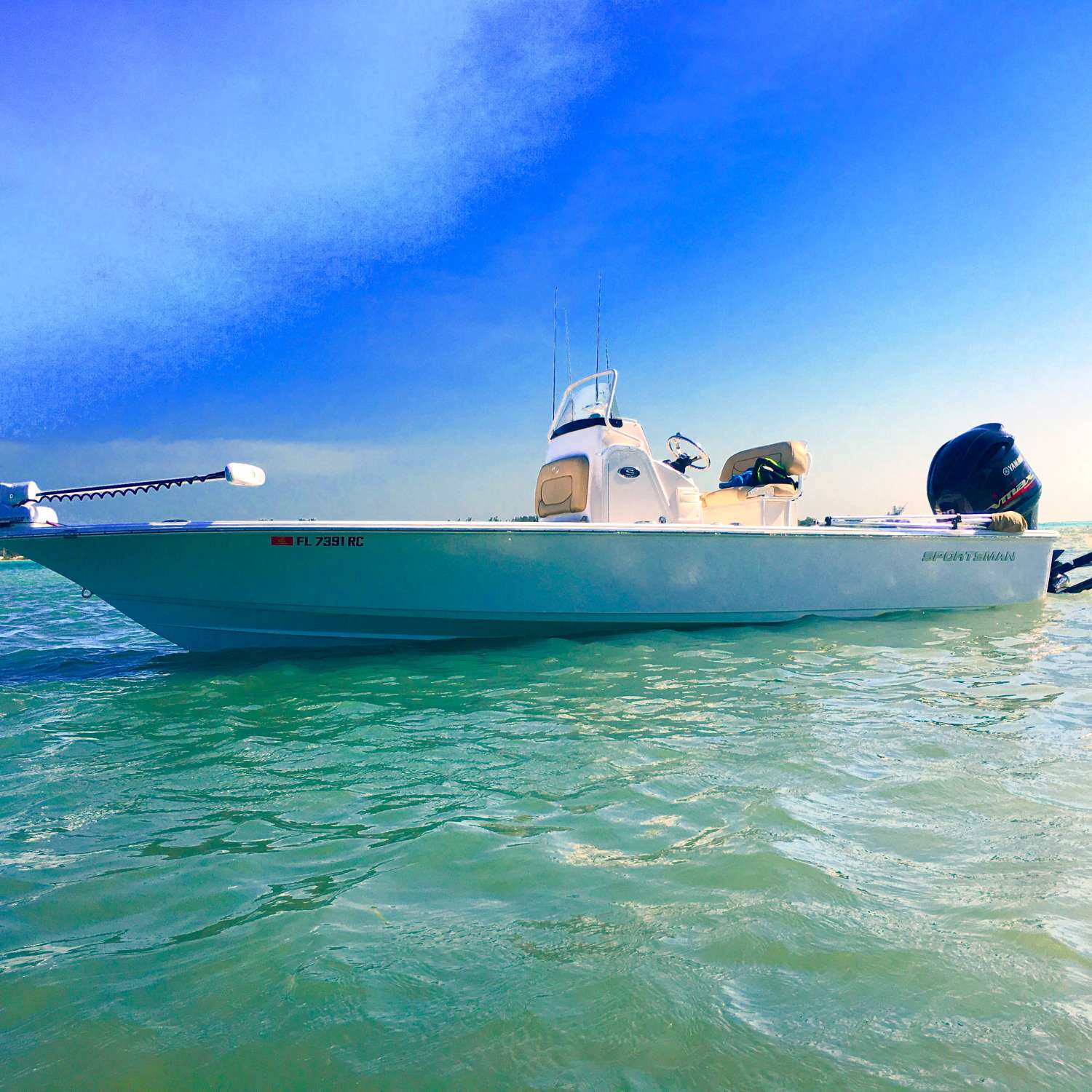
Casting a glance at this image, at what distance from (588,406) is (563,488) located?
4.06ft

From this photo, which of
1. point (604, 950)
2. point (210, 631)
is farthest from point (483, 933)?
point (210, 631)

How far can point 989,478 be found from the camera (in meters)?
10.5

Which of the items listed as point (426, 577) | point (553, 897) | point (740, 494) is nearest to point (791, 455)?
point (740, 494)

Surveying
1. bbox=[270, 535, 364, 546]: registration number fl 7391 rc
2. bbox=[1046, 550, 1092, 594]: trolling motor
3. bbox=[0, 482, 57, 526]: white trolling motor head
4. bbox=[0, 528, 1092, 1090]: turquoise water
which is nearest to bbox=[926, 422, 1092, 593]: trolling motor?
bbox=[1046, 550, 1092, 594]: trolling motor

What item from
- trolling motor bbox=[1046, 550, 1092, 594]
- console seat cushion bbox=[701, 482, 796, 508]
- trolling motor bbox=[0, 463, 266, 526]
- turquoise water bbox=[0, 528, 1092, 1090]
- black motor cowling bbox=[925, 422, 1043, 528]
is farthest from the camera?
trolling motor bbox=[1046, 550, 1092, 594]

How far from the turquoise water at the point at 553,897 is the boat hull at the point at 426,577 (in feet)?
6.12

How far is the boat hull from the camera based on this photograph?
20.2ft

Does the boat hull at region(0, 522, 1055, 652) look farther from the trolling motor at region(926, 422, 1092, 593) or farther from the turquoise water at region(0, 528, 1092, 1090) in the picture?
the trolling motor at region(926, 422, 1092, 593)

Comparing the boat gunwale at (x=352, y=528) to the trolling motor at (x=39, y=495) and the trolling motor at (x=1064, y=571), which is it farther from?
the trolling motor at (x=1064, y=571)

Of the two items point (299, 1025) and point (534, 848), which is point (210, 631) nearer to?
point (534, 848)

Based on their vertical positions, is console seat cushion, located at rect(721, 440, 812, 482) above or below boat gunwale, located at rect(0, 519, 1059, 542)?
above

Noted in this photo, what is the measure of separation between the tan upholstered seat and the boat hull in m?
1.27

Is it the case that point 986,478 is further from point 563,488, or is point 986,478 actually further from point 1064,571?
point 563,488

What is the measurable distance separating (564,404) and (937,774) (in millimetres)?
6896
